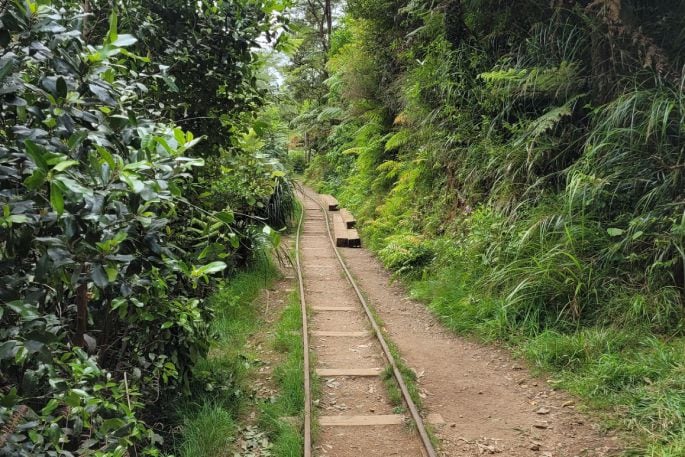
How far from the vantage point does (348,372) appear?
5359 mm

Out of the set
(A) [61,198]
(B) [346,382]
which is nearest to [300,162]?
(B) [346,382]

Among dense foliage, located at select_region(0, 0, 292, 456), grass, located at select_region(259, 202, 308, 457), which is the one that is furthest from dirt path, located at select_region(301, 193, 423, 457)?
dense foliage, located at select_region(0, 0, 292, 456)

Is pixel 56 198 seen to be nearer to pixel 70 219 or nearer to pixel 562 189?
pixel 70 219

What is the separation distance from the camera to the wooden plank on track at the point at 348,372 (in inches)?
210

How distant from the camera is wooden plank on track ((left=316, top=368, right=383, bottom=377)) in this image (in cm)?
532

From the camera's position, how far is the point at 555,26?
7.14m

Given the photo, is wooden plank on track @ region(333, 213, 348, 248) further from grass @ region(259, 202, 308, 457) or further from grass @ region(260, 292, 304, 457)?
grass @ region(260, 292, 304, 457)

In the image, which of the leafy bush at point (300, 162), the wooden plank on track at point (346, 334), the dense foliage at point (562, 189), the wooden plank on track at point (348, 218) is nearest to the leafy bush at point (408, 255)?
the dense foliage at point (562, 189)

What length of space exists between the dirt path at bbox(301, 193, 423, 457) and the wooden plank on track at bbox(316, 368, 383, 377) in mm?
39

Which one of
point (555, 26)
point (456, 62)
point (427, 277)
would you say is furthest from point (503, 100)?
point (427, 277)

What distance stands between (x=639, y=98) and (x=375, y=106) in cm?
992

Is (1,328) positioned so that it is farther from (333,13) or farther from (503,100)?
(333,13)

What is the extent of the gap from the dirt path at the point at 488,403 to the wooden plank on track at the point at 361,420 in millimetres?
366

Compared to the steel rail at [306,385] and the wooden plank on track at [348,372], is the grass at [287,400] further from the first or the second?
the wooden plank on track at [348,372]
